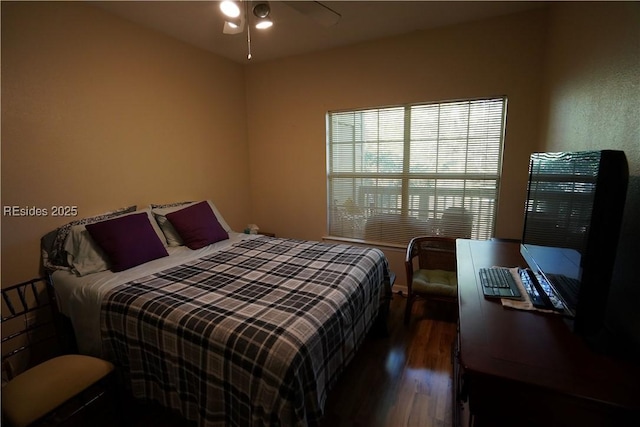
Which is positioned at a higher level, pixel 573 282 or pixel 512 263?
pixel 573 282

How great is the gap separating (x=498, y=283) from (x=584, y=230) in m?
0.51

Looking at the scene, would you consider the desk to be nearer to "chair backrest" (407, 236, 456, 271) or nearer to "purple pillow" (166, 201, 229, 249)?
"chair backrest" (407, 236, 456, 271)

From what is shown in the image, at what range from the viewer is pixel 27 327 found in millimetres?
2010

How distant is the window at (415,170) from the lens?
272 cm

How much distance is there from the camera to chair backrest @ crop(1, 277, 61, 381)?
190 cm

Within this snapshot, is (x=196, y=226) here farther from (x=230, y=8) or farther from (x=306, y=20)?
(x=306, y=20)

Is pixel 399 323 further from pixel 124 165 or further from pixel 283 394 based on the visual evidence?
pixel 124 165

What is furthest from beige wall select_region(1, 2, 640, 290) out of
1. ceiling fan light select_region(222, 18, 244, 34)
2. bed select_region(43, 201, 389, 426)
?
ceiling fan light select_region(222, 18, 244, 34)

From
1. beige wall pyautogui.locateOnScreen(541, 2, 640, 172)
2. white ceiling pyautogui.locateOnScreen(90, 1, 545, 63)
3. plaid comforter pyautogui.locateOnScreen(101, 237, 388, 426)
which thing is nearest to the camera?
beige wall pyautogui.locateOnScreen(541, 2, 640, 172)

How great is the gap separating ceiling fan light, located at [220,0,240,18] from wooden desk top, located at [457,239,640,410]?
78.9 inches

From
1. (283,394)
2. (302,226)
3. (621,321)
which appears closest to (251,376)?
(283,394)

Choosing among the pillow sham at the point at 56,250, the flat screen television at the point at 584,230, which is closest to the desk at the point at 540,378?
the flat screen television at the point at 584,230

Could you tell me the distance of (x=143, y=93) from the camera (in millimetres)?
2611

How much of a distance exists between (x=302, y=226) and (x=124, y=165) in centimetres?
197
